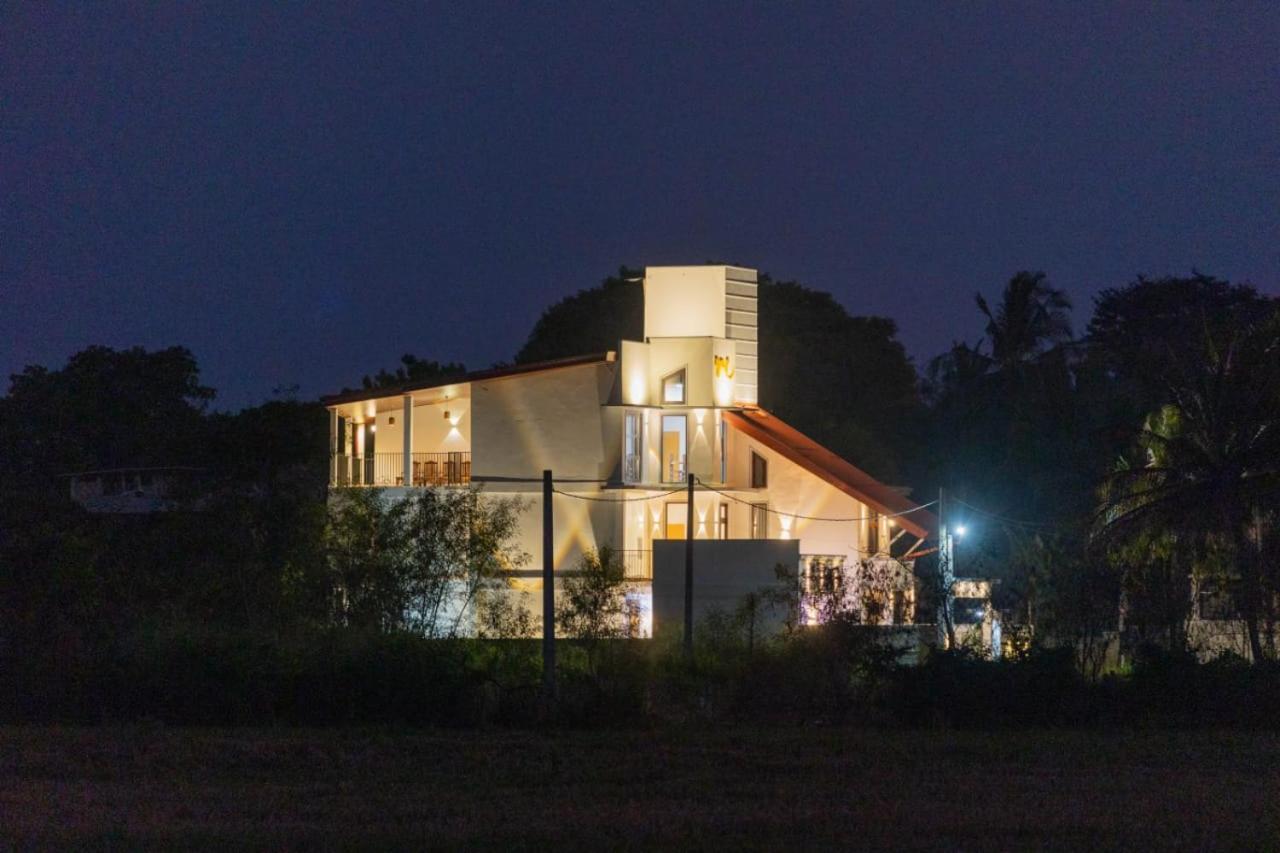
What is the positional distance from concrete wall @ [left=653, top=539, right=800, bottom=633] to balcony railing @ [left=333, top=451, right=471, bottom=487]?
266 inches

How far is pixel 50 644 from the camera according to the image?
24.6 metres

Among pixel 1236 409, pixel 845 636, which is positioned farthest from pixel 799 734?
pixel 1236 409

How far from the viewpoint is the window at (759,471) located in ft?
132

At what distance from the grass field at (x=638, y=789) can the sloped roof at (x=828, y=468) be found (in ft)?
54.3

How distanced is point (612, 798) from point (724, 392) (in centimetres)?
2488

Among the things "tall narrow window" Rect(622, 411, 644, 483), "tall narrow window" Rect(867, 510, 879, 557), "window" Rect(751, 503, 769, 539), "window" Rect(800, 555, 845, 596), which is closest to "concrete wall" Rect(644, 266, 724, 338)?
"tall narrow window" Rect(622, 411, 644, 483)

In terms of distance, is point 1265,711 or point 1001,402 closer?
point 1265,711

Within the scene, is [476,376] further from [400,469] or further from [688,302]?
[688,302]

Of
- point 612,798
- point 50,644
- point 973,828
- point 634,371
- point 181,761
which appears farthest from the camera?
point 634,371

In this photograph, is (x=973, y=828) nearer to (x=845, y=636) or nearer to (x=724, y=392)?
(x=845, y=636)

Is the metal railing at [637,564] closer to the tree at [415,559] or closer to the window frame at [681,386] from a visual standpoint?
the window frame at [681,386]

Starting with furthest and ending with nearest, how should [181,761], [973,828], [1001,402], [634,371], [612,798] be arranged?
[1001,402], [634,371], [181,761], [612,798], [973,828]

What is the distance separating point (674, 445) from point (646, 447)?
3.36 feet

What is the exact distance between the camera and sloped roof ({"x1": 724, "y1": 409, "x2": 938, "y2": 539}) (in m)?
38.4
